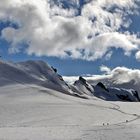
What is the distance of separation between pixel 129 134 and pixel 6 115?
875 inches

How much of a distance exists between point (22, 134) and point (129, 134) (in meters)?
8.67

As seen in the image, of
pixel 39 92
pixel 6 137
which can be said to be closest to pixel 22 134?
pixel 6 137

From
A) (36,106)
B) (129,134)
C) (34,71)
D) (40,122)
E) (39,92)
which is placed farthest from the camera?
(34,71)

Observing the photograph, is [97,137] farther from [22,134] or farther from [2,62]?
[2,62]

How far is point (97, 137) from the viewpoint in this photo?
30422 mm

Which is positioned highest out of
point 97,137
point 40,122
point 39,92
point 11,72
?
point 11,72

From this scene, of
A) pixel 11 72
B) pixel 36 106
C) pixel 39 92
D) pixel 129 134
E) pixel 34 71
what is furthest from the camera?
pixel 34 71

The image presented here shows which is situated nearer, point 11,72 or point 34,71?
point 11,72

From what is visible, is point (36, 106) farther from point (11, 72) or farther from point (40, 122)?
point (11, 72)

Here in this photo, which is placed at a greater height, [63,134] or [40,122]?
[40,122]

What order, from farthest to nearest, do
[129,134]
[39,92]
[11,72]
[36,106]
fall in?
[11,72], [39,92], [36,106], [129,134]

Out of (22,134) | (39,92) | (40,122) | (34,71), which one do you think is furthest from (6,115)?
(34,71)

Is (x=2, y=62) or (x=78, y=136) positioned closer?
(x=78, y=136)

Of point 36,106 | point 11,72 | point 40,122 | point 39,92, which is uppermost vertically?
point 11,72
